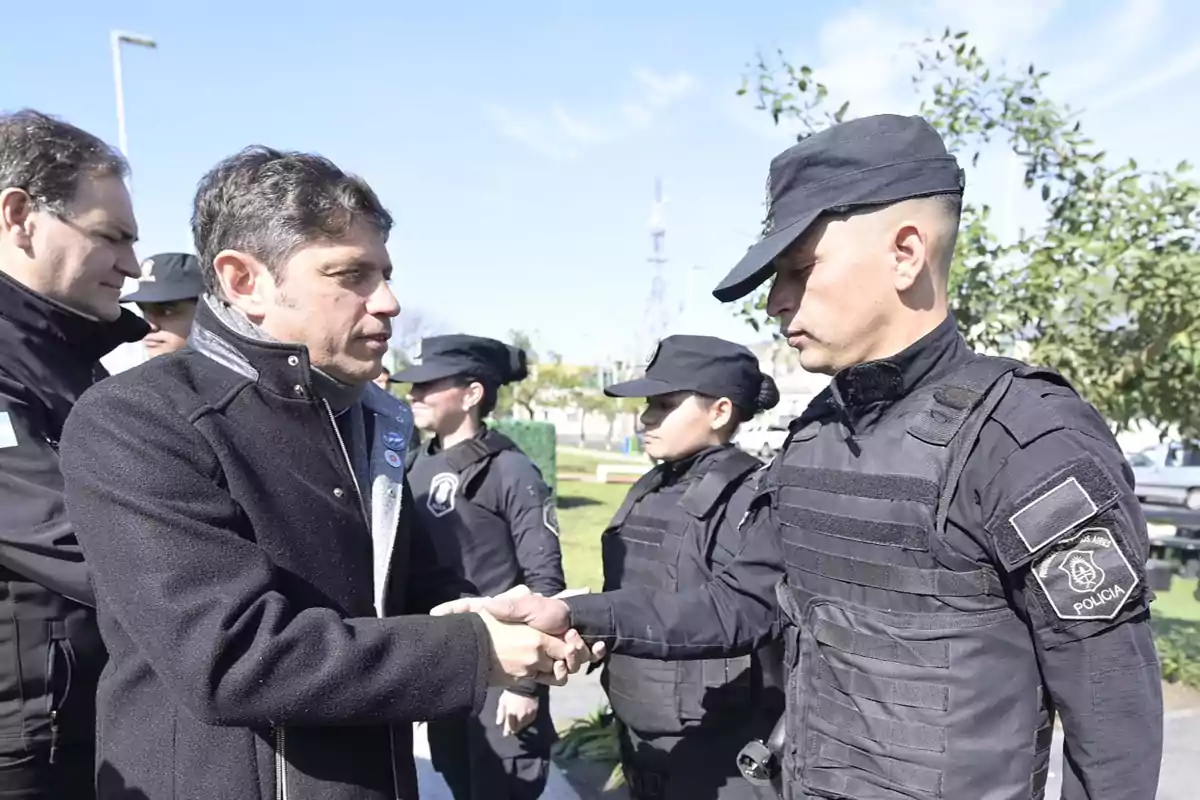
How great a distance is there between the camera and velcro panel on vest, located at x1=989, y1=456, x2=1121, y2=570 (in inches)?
55.8

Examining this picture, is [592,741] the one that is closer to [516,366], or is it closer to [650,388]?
[516,366]

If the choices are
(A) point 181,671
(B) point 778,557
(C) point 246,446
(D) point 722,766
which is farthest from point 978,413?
(D) point 722,766

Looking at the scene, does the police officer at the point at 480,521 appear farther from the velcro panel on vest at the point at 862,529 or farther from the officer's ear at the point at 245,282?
the officer's ear at the point at 245,282

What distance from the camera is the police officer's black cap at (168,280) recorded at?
11.5ft

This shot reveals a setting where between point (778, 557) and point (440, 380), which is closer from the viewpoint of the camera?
point (778, 557)

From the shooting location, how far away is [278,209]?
5.47 ft

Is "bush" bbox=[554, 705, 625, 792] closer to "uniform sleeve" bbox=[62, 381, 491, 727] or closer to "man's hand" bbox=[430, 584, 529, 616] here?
"man's hand" bbox=[430, 584, 529, 616]

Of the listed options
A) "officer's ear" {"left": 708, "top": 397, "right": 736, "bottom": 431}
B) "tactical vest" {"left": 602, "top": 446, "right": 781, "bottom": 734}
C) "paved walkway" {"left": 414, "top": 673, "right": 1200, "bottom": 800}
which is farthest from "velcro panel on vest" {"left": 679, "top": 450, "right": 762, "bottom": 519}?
"paved walkway" {"left": 414, "top": 673, "right": 1200, "bottom": 800}

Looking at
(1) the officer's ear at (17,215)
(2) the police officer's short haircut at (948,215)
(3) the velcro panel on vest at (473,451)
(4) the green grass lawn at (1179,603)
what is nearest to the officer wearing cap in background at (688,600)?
(3) the velcro panel on vest at (473,451)

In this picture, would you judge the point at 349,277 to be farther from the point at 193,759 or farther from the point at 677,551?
the point at 677,551

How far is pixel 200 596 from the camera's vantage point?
139 cm

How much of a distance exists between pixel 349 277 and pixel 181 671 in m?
0.82

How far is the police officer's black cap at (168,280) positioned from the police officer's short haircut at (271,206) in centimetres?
191

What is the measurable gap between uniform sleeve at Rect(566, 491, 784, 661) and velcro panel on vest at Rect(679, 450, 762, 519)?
16.3 inches
